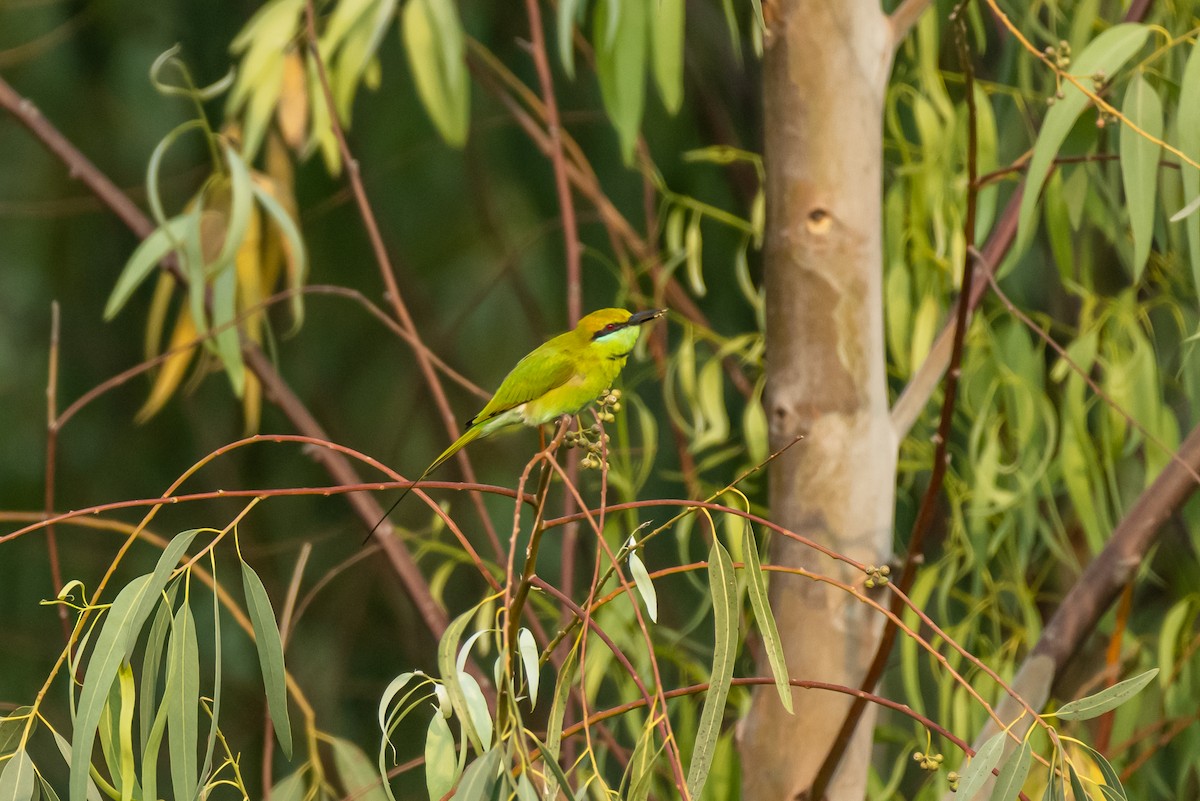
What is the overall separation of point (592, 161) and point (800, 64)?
982 mm

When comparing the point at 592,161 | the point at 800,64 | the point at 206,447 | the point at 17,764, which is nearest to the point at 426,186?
the point at 592,161

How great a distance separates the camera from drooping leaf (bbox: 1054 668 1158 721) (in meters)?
0.64

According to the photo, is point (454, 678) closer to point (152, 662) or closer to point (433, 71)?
point (152, 662)

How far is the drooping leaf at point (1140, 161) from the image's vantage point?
0.88 metres

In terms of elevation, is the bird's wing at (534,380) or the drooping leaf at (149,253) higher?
the drooping leaf at (149,253)

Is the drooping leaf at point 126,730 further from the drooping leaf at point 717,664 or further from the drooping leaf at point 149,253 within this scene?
the drooping leaf at point 149,253

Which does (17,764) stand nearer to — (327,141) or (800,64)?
(800,64)

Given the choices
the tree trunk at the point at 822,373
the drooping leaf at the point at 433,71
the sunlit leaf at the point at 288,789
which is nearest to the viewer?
the sunlit leaf at the point at 288,789

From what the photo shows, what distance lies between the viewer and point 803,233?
3.17ft

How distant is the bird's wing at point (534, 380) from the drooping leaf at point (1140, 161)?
397mm

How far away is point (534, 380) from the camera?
89 centimetres

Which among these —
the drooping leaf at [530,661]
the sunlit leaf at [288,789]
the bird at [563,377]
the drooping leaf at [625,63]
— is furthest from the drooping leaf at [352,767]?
the drooping leaf at [625,63]

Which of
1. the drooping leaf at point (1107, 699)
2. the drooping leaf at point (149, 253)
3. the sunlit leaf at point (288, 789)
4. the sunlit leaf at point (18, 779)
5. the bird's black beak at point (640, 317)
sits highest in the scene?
the drooping leaf at point (149, 253)

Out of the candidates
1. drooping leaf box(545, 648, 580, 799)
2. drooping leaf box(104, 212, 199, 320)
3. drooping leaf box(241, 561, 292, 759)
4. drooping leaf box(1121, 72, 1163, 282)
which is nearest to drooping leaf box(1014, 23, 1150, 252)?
drooping leaf box(1121, 72, 1163, 282)
